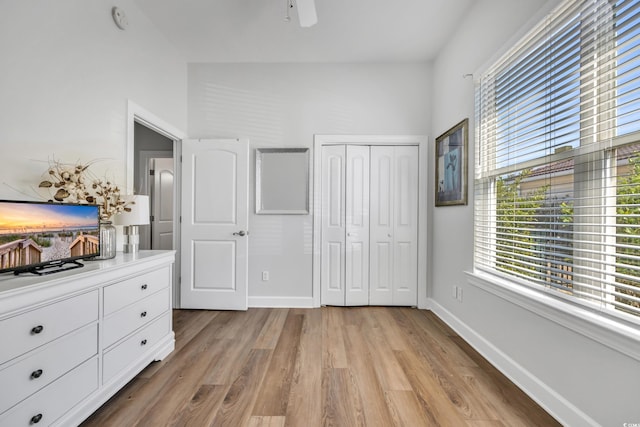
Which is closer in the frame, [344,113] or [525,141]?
[525,141]

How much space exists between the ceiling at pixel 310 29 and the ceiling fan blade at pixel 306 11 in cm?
32

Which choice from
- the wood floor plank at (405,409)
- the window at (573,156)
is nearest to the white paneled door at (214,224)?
the wood floor plank at (405,409)

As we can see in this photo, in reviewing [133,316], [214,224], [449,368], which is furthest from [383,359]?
[214,224]

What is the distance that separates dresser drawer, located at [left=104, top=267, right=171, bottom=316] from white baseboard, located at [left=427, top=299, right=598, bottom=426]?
2.53m

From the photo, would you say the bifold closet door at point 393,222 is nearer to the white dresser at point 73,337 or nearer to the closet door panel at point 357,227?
the closet door panel at point 357,227

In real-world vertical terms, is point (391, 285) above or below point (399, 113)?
below

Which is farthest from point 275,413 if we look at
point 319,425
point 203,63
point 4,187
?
point 203,63

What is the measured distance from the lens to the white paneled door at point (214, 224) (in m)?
3.41

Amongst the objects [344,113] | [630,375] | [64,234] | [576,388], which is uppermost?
[344,113]

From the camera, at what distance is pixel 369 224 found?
354cm

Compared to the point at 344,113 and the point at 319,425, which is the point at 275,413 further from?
the point at 344,113

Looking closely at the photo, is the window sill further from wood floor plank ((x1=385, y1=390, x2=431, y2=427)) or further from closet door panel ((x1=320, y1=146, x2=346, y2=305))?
closet door panel ((x1=320, y1=146, x2=346, y2=305))

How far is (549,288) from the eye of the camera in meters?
1.76

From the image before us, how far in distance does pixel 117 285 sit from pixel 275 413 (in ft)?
3.89
